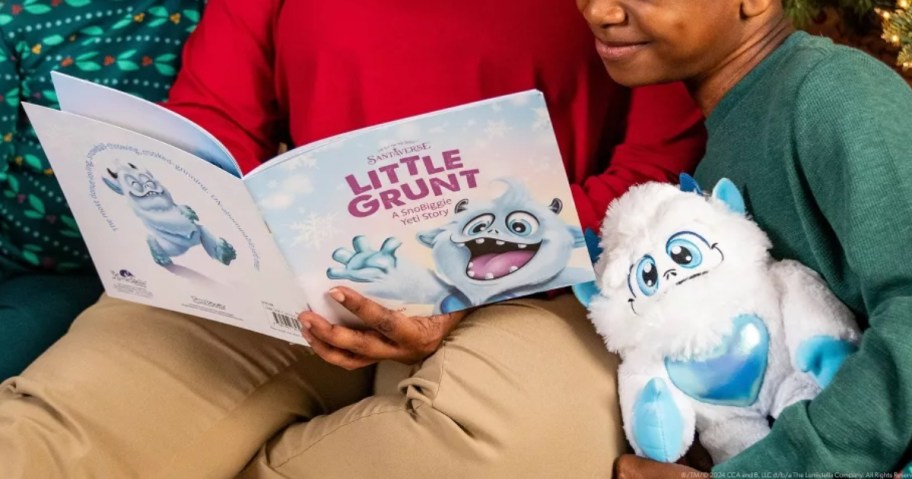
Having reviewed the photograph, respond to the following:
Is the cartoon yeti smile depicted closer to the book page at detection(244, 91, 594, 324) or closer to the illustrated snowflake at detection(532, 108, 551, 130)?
the book page at detection(244, 91, 594, 324)

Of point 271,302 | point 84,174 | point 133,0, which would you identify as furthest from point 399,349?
point 133,0

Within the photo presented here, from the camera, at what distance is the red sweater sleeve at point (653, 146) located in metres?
1.20

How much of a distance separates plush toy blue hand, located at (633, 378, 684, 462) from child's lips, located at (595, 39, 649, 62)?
1.21 ft

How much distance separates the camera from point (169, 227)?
1050 mm

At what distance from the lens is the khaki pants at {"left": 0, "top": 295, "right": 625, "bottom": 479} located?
3.36 feet

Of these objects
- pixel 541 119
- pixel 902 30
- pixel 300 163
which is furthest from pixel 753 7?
pixel 300 163

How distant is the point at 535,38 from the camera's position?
1223mm

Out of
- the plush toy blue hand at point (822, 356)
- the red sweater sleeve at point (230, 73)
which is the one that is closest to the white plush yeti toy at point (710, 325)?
the plush toy blue hand at point (822, 356)

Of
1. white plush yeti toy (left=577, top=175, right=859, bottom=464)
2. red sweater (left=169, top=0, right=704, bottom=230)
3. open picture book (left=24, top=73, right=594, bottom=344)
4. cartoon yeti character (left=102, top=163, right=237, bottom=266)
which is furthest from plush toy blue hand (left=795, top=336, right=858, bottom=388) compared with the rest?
cartoon yeti character (left=102, top=163, right=237, bottom=266)

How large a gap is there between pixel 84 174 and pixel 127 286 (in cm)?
17

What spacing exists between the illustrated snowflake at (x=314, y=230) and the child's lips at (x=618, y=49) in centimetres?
39

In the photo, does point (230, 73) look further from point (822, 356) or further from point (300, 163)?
point (822, 356)

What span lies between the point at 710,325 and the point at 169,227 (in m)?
0.59

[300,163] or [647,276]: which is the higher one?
[300,163]
